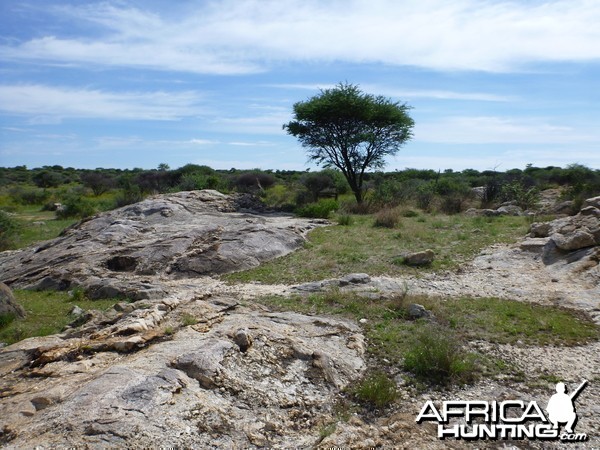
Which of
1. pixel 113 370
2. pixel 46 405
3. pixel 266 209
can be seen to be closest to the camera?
pixel 46 405

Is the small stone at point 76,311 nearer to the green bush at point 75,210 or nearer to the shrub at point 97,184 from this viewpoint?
the green bush at point 75,210

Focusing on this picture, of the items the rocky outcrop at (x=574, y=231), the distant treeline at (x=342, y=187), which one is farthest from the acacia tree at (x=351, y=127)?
the rocky outcrop at (x=574, y=231)

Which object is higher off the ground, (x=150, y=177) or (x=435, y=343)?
(x=150, y=177)

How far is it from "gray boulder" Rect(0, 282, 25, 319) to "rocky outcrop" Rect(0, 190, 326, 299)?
1.55m

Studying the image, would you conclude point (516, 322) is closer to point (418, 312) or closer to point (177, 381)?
point (418, 312)

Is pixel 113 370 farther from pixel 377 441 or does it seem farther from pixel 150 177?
pixel 150 177

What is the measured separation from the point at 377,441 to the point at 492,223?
43.6ft

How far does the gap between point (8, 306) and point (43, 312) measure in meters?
0.71

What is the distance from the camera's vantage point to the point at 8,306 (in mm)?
8086

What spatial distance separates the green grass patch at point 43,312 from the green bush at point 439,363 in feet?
17.4

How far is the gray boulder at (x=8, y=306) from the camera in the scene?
7996 millimetres

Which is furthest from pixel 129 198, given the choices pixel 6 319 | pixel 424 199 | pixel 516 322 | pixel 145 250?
pixel 516 322

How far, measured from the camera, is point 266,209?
67.3 feet

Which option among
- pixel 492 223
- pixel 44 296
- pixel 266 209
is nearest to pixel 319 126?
pixel 266 209
